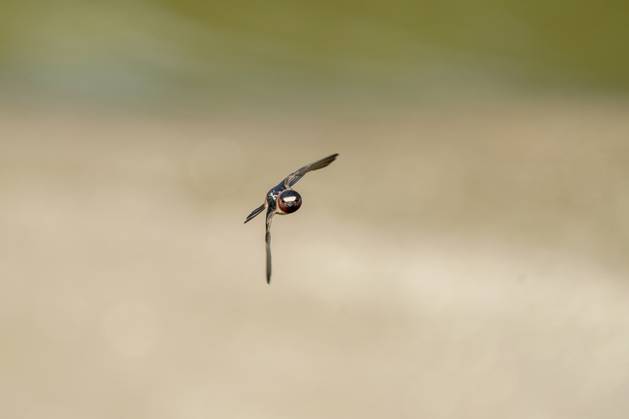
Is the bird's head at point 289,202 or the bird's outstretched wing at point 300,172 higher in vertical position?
the bird's outstretched wing at point 300,172

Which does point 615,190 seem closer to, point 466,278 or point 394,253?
point 466,278

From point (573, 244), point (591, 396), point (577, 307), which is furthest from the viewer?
point (573, 244)

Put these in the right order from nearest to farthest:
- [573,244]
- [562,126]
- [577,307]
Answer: [577,307], [573,244], [562,126]

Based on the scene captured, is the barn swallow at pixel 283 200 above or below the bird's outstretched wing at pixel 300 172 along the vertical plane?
below

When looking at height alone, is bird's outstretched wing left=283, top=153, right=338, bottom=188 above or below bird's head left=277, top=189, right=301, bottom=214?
above

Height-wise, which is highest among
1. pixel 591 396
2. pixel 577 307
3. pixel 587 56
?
pixel 587 56

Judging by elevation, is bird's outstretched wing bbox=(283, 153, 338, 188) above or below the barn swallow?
above

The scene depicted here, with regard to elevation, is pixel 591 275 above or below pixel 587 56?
below

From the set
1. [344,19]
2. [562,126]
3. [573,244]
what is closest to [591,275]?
[573,244]

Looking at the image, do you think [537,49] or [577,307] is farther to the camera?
[537,49]
